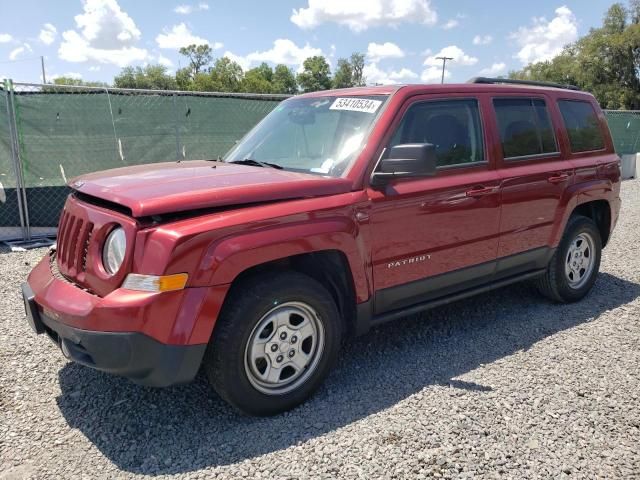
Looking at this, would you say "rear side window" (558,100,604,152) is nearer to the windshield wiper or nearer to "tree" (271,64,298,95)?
the windshield wiper

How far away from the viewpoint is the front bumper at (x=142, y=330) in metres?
2.59

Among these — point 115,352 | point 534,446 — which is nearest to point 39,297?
point 115,352

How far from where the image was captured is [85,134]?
7.86 meters

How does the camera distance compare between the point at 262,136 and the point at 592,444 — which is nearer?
the point at 592,444

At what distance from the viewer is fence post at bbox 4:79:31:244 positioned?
702cm

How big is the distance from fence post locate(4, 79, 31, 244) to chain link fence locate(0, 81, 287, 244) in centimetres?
1

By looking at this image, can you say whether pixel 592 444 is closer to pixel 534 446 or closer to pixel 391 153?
pixel 534 446

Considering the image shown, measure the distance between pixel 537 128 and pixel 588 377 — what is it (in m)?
2.08

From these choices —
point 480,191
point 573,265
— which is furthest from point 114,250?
point 573,265

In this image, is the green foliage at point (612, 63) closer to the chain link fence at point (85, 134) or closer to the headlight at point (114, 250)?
the chain link fence at point (85, 134)

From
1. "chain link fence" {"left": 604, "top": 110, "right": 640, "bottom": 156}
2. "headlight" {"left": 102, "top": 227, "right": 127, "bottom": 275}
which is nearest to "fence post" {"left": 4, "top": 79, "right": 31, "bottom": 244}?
"headlight" {"left": 102, "top": 227, "right": 127, "bottom": 275}

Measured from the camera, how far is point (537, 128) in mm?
4512

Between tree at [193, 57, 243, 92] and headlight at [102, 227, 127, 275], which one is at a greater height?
tree at [193, 57, 243, 92]

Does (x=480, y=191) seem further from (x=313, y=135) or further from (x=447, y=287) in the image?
(x=313, y=135)
